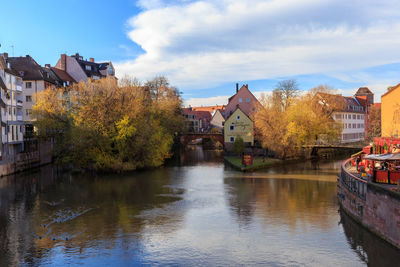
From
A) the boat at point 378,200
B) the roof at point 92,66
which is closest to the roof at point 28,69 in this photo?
the roof at point 92,66

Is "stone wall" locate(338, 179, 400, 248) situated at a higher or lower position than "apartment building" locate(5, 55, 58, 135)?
lower

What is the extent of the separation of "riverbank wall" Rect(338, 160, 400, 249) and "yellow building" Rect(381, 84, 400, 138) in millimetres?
16380

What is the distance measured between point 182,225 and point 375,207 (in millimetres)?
10973

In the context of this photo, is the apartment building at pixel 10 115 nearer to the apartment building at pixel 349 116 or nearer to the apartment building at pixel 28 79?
the apartment building at pixel 28 79

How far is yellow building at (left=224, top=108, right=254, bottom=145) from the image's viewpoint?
2951 inches

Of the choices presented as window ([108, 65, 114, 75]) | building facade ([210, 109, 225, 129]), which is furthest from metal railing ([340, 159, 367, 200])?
building facade ([210, 109, 225, 129])

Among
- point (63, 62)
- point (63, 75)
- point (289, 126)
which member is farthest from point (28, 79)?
point (289, 126)

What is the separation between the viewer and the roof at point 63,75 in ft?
250

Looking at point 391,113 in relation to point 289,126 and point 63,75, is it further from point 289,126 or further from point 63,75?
point 63,75

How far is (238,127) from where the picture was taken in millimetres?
75750

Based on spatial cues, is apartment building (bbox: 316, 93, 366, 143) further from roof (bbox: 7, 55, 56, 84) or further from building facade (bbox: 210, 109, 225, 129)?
roof (bbox: 7, 55, 56, 84)

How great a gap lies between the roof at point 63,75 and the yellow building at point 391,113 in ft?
189

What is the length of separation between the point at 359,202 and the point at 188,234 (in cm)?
1031

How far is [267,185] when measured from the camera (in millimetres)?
38406
